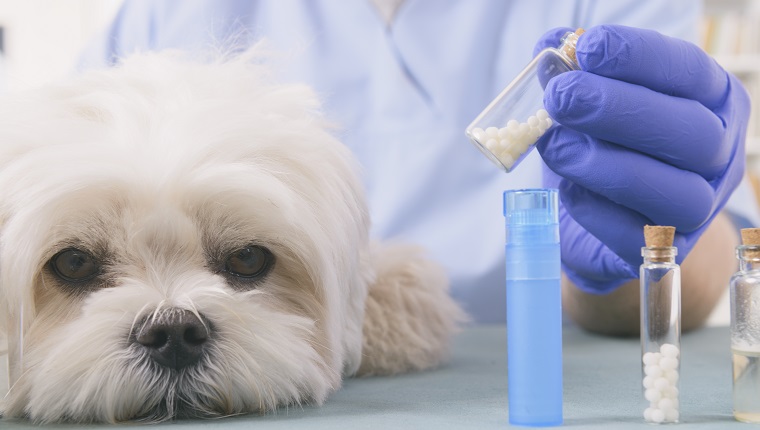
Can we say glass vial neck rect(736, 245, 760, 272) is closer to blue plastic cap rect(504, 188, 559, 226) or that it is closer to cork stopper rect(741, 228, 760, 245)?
cork stopper rect(741, 228, 760, 245)

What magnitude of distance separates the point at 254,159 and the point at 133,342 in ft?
0.83

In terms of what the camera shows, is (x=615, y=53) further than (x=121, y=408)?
Yes

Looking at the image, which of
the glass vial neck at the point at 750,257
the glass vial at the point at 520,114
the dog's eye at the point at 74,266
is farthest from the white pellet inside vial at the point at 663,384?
the dog's eye at the point at 74,266

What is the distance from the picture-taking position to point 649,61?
1092 mm

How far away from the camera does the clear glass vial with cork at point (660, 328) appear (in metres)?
0.84

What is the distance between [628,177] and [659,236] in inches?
11.1

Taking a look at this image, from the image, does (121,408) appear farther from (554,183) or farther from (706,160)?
(706,160)

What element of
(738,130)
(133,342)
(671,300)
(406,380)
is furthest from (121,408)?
(738,130)

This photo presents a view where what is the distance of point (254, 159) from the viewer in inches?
40.3

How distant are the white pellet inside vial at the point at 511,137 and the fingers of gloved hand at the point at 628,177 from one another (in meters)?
0.06

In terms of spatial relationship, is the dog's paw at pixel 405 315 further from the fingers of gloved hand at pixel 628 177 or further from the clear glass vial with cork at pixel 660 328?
Answer: the clear glass vial with cork at pixel 660 328

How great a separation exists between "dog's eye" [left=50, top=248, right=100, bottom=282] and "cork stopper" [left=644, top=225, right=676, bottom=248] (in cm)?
63

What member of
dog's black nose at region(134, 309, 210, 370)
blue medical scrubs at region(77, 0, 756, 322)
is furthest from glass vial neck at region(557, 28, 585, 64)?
blue medical scrubs at region(77, 0, 756, 322)

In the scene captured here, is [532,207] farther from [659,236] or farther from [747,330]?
[747,330]
